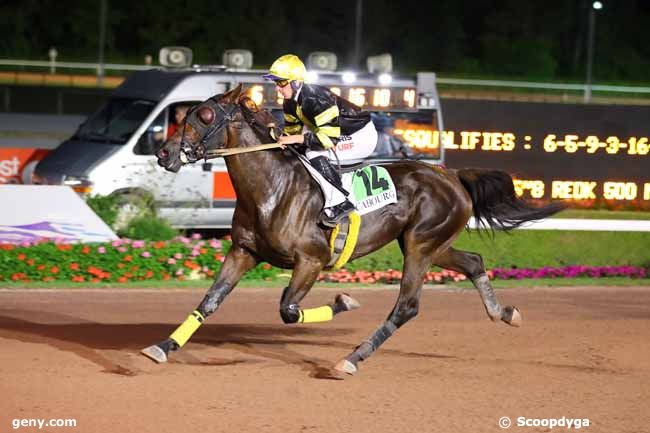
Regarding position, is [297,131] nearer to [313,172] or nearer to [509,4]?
[313,172]

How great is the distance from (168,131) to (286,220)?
7314 millimetres

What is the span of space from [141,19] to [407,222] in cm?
3862

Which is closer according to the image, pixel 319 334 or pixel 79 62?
pixel 319 334

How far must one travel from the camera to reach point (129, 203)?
520 inches

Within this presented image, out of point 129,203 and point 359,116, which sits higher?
point 359,116

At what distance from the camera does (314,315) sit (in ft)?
24.5

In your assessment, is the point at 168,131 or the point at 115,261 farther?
the point at 168,131

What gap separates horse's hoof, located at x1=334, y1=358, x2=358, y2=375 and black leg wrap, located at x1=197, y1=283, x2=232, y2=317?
84 centimetres

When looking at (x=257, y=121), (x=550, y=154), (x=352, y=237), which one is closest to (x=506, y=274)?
(x=550, y=154)

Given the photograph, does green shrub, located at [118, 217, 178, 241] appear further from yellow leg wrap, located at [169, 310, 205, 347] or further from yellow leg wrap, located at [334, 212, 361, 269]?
yellow leg wrap, located at [169, 310, 205, 347]

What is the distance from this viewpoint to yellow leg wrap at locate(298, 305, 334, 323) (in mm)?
7379

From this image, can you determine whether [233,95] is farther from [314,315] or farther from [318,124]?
[314,315]

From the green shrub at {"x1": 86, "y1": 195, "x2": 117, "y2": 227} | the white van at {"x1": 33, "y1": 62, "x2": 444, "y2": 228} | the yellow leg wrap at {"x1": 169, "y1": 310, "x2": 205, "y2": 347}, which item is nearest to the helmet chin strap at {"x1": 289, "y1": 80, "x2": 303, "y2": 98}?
the yellow leg wrap at {"x1": 169, "y1": 310, "x2": 205, "y2": 347}

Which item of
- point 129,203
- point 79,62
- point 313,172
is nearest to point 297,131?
point 313,172
